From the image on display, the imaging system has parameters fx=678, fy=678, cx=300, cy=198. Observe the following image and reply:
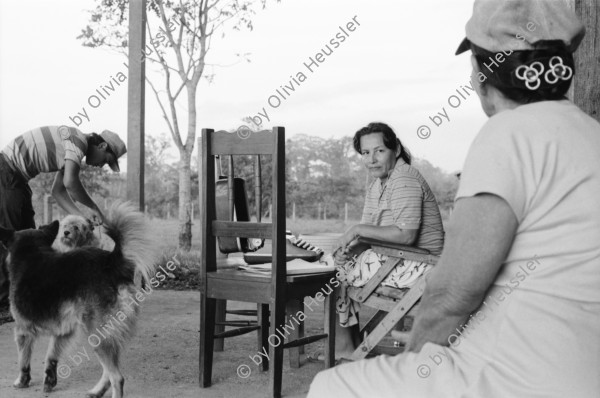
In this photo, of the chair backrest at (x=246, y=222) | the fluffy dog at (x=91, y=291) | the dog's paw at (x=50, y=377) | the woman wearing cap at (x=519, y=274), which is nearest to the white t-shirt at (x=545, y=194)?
the woman wearing cap at (x=519, y=274)

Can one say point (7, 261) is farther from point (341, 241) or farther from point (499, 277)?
point (499, 277)

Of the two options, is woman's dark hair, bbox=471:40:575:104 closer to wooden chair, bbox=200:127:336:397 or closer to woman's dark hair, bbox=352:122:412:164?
wooden chair, bbox=200:127:336:397

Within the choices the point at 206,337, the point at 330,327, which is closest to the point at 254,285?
the point at 206,337

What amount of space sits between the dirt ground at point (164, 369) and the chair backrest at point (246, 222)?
0.63 metres

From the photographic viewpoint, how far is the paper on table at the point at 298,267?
139 inches

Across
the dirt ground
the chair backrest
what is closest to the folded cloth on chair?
the chair backrest

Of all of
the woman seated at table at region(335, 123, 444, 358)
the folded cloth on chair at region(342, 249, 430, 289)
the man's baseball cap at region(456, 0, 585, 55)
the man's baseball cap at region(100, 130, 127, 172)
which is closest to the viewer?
the man's baseball cap at region(456, 0, 585, 55)

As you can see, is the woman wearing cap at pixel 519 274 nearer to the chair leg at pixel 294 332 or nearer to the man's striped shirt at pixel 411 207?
the man's striped shirt at pixel 411 207

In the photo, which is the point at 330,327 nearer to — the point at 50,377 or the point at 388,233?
the point at 388,233

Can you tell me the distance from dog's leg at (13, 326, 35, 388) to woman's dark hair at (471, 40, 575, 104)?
3009 millimetres

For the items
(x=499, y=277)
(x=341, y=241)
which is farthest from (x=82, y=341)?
(x=499, y=277)

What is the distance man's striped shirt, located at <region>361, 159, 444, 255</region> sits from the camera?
3686 millimetres

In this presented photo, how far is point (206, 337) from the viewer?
3.54 metres

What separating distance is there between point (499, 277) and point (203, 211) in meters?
2.58
